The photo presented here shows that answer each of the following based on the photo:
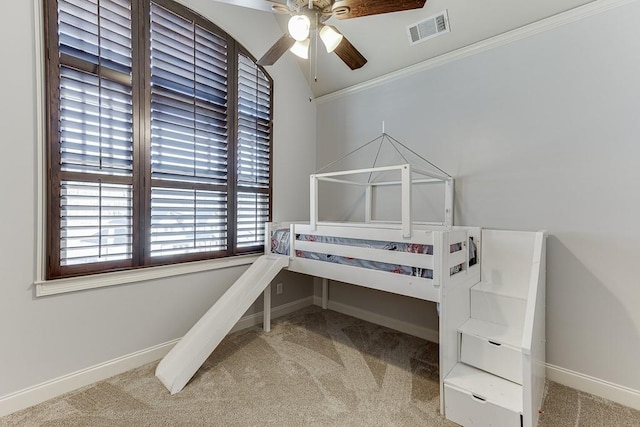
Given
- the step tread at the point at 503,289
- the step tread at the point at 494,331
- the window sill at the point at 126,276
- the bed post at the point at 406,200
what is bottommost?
the step tread at the point at 494,331

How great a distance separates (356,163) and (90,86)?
7.70 feet

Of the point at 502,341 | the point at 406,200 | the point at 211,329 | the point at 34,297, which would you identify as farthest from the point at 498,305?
the point at 34,297

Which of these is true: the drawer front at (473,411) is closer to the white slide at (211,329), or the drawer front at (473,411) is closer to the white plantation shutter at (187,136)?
the white slide at (211,329)

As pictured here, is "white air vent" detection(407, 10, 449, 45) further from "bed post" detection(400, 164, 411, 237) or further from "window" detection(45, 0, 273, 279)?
"window" detection(45, 0, 273, 279)

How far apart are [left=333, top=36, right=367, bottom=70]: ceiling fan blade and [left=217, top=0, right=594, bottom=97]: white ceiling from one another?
0.52 metres

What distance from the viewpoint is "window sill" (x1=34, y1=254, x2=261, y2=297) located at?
73.7 inches

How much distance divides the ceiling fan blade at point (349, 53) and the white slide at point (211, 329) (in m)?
1.71

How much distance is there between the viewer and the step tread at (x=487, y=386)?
1.56 meters

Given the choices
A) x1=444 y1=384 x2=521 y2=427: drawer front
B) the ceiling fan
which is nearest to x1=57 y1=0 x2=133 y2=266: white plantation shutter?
the ceiling fan

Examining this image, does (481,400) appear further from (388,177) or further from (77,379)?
(77,379)

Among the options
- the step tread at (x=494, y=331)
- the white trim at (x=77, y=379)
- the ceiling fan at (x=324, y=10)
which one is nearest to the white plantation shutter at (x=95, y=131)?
the white trim at (x=77, y=379)

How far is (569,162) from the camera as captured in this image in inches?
81.4

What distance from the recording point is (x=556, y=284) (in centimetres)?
213

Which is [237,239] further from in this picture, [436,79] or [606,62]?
[606,62]
